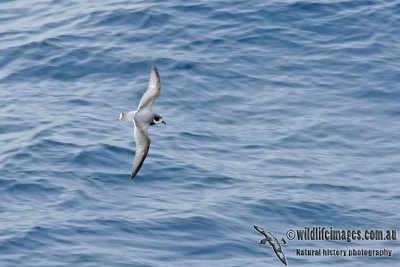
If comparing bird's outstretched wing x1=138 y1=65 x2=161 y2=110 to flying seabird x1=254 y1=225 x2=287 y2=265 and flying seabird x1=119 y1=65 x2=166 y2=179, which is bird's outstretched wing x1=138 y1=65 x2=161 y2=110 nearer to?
flying seabird x1=119 y1=65 x2=166 y2=179

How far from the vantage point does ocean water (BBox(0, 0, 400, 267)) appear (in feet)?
57.3

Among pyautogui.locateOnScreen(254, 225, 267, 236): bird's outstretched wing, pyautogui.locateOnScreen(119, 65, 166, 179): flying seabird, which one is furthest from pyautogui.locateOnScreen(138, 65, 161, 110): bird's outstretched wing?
pyautogui.locateOnScreen(254, 225, 267, 236): bird's outstretched wing

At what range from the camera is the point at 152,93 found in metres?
17.7

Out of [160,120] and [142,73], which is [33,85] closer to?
[142,73]

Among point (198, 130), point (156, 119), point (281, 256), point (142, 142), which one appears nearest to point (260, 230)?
point (281, 256)

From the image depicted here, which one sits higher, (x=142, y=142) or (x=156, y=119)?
(x=156, y=119)

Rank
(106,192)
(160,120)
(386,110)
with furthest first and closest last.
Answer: (386,110) < (106,192) < (160,120)

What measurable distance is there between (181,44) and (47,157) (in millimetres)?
5247

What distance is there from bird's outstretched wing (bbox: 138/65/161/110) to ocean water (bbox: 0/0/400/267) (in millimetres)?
1727

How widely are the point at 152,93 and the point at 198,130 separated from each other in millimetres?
3120

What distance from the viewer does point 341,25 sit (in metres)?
24.4

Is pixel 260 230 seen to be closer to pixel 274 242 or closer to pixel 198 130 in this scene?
pixel 274 242

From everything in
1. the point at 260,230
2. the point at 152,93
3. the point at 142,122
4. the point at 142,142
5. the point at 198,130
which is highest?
the point at 152,93

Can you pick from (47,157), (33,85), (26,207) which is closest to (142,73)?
(33,85)
